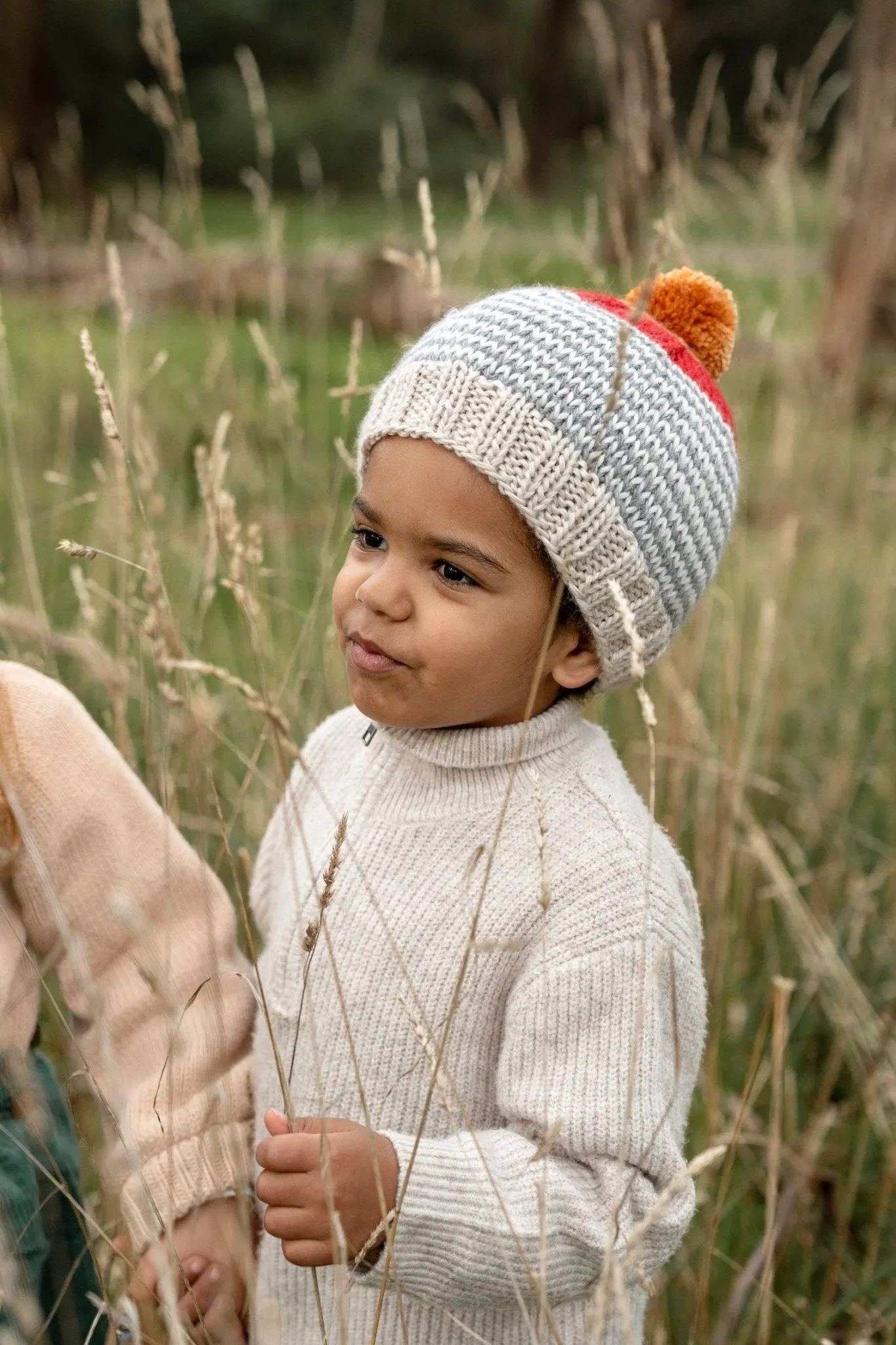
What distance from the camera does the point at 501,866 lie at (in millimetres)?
1332

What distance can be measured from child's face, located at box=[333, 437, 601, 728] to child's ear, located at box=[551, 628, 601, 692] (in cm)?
6

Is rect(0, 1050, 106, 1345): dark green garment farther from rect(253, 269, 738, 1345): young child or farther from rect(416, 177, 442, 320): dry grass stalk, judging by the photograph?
rect(416, 177, 442, 320): dry grass stalk

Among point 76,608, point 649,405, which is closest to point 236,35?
point 76,608

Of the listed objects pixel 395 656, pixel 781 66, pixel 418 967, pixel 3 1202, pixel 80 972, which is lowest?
pixel 781 66

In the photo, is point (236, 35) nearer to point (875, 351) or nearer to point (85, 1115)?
point (875, 351)

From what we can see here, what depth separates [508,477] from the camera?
1296 mm

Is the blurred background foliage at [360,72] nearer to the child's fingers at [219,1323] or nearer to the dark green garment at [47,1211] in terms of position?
the dark green garment at [47,1211]

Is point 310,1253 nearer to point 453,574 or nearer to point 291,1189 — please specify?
point 291,1189

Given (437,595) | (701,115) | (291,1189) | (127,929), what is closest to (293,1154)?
(291,1189)

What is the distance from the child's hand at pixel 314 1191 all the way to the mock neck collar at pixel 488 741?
1.19ft

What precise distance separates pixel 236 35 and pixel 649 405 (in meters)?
22.7

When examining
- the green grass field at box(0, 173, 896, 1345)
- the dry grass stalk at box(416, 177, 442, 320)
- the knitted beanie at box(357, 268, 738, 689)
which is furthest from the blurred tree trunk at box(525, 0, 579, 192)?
the knitted beanie at box(357, 268, 738, 689)

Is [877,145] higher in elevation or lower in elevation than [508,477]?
lower

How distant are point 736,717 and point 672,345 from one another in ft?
2.82
